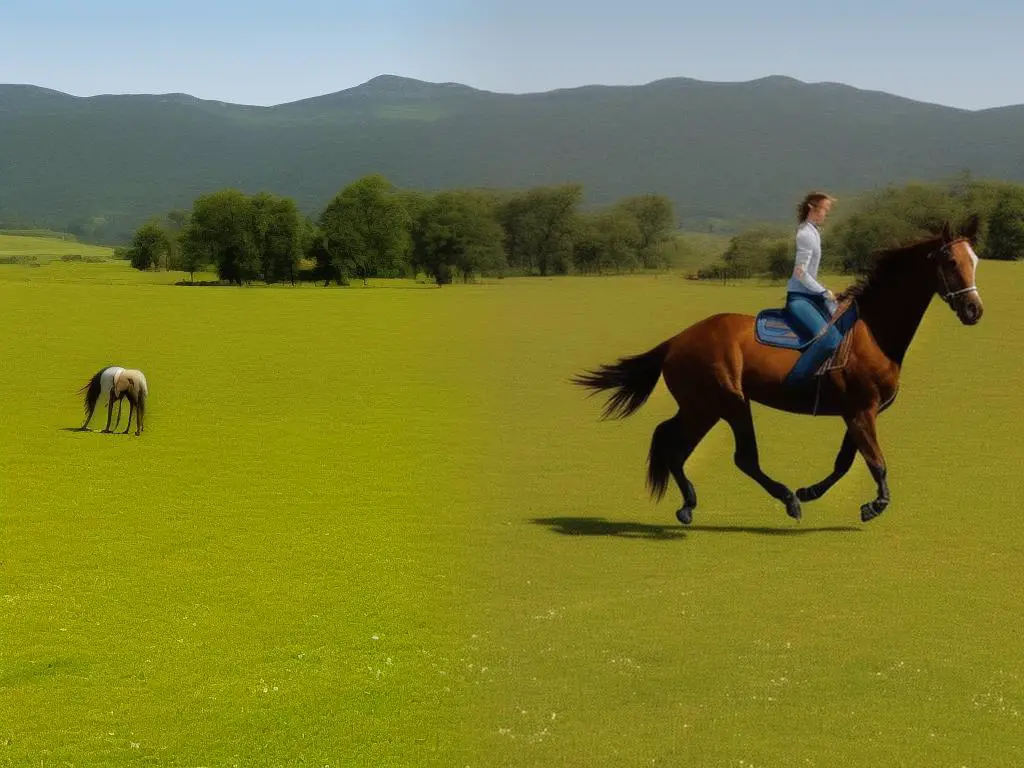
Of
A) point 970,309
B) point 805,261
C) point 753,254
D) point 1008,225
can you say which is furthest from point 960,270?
point 1008,225

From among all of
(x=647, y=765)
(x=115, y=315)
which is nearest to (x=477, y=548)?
(x=647, y=765)

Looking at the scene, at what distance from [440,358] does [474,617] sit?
33973 millimetres

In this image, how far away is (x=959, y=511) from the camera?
652 inches

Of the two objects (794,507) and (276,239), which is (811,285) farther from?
(276,239)

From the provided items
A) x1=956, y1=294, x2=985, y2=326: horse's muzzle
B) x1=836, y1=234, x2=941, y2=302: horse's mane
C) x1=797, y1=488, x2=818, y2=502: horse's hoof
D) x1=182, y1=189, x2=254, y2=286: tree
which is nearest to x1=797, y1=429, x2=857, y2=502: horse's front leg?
x1=797, y1=488, x2=818, y2=502: horse's hoof

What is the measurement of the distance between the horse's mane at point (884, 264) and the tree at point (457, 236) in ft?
300

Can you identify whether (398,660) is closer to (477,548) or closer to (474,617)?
(474,617)

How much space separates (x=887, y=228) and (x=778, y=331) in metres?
4.34

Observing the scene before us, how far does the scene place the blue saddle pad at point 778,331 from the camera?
13414 millimetres

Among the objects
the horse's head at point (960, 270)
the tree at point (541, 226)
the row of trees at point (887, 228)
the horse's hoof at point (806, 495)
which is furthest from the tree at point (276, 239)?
the horse's head at point (960, 270)

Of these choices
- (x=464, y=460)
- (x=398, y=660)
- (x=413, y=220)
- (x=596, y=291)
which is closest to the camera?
(x=398, y=660)

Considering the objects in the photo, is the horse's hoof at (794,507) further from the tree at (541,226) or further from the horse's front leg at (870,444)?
A: the tree at (541,226)

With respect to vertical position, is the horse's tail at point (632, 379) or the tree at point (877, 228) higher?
the tree at point (877, 228)

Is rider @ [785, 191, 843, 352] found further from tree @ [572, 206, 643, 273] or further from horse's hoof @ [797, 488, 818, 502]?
tree @ [572, 206, 643, 273]
